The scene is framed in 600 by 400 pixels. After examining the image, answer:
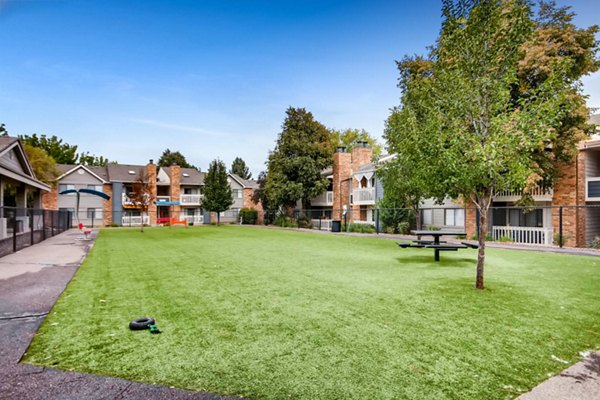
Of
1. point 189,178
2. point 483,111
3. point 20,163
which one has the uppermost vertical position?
point 189,178

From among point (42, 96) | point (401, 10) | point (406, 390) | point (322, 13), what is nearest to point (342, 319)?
point (406, 390)

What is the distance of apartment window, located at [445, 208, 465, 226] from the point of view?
2317cm

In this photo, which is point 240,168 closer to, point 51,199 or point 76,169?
point 76,169

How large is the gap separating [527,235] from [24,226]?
87.3ft

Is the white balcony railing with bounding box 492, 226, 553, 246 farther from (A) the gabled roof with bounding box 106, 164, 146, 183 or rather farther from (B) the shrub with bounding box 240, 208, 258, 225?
(A) the gabled roof with bounding box 106, 164, 146, 183

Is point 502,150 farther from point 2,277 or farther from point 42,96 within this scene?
point 42,96

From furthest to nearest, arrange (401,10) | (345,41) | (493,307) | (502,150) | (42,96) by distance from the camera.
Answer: (345,41)
(42,96)
(401,10)
(502,150)
(493,307)

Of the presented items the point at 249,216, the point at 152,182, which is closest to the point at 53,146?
the point at 152,182

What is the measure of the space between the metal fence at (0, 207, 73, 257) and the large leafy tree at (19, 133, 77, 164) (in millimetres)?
32903

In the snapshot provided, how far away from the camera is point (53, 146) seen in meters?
54.2

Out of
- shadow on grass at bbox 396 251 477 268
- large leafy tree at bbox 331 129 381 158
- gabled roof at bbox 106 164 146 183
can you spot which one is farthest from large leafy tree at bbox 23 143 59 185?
large leafy tree at bbox 331 129 381 158

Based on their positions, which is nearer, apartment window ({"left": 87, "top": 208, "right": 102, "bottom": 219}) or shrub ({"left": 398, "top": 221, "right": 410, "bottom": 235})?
shrub ({"left": 398, "top": 221, "right": 410, "bottom": 235})

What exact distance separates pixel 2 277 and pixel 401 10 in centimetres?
1304

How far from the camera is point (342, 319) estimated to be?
15.1 feet
